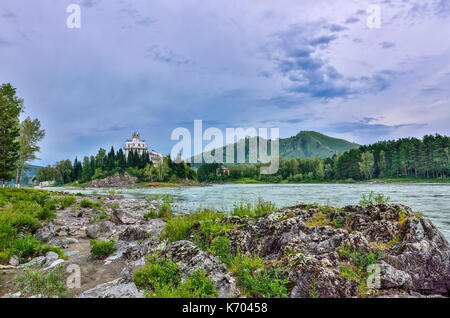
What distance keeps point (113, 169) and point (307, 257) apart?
155 m

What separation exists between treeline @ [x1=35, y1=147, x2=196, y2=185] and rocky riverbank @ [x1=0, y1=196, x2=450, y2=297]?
128892 millimetres

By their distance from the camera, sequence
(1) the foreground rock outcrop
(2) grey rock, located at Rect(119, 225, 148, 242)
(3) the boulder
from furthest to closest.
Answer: (1) the foreground rock outcrop < (3) the boulder < (2) grey rock, located at Rect(119, 225, 148, 242)

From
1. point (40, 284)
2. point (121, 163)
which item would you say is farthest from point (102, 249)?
point (121, 163)

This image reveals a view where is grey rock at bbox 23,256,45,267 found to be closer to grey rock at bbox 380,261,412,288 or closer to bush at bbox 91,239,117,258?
bush at bbox 91,239,117,258

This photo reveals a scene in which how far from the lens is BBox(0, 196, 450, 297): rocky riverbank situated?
13.3ft

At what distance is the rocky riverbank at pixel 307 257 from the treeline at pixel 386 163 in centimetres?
12407

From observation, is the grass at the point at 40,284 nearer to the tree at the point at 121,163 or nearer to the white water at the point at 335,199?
the white water at the point at 335,199

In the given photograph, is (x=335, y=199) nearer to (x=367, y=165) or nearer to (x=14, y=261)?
(x=14, y=261)

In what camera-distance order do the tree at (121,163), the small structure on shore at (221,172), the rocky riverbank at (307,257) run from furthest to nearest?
the small structure on shore at (221,172) < the tree at (121,163) < the rocky riverbank at (307,257)

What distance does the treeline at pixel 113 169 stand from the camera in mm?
133875

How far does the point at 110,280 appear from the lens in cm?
565

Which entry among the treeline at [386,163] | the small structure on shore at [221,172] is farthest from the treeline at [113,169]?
the treeline at [386,163]

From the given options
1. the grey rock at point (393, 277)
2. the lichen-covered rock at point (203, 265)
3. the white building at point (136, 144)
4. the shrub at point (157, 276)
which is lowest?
the shrub at point (157, 276)

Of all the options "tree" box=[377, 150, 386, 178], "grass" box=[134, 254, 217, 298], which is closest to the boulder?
"grass" box=[134, 254, 217, 298]
